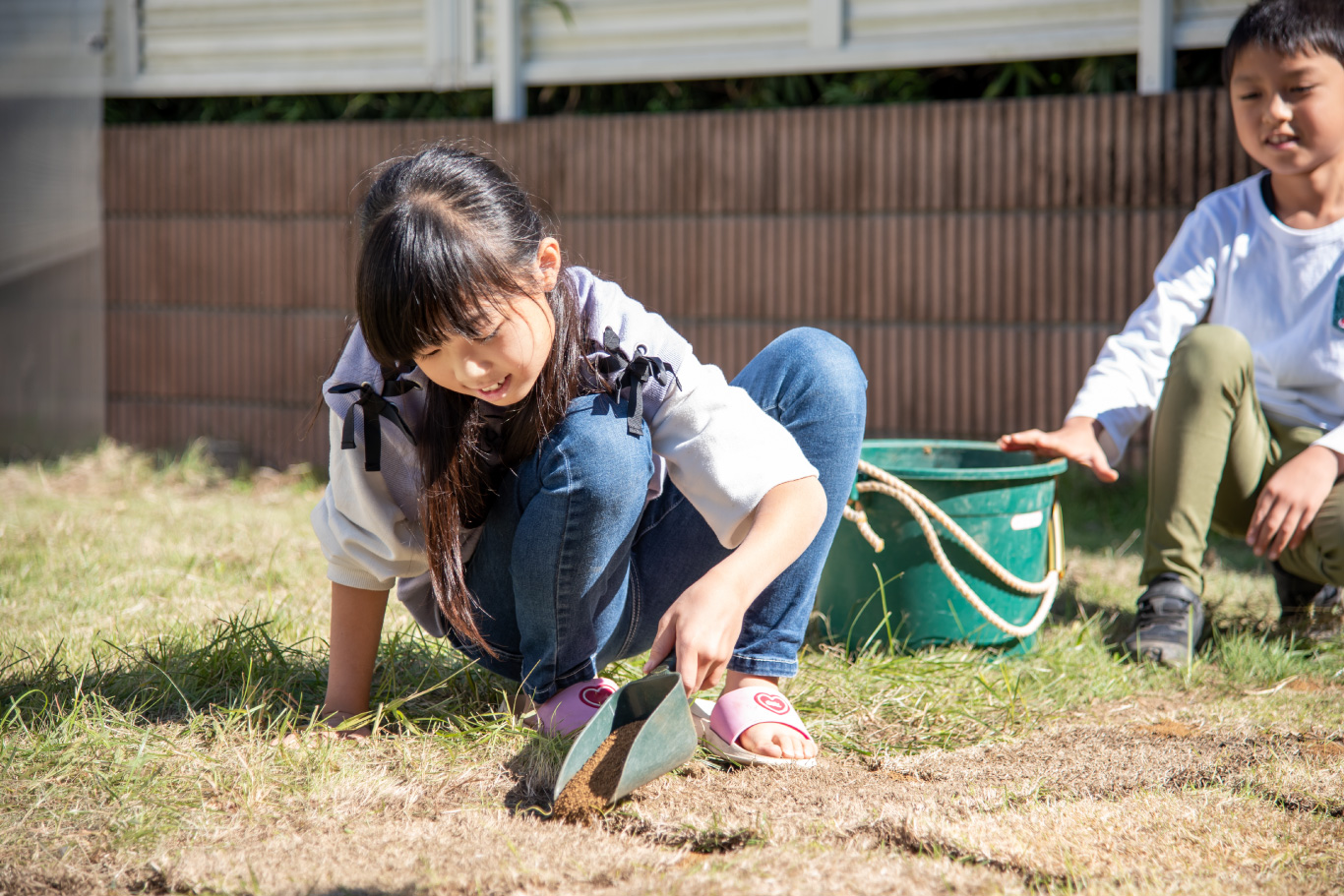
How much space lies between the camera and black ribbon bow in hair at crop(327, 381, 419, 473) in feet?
5.06

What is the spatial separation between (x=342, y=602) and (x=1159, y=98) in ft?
9.65

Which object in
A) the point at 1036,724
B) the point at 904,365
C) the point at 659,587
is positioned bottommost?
the point at 1036,724

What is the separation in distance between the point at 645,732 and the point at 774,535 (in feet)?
0.99

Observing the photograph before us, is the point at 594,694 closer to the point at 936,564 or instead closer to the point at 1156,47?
the point at 936,564

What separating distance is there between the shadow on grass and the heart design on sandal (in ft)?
0.67

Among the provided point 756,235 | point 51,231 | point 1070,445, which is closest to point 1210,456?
point 1070,445

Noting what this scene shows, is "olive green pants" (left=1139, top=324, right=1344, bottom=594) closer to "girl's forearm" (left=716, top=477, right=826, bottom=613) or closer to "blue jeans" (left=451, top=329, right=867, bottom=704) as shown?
"blue jeans" (left=451, top=329, right=867, bottom=704)

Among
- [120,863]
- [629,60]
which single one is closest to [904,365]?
[629,60]

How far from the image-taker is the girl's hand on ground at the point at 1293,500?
2104mm

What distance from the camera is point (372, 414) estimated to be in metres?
1.55

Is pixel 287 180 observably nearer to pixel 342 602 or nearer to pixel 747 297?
pixel 747 297

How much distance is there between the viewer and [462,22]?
14.0ft

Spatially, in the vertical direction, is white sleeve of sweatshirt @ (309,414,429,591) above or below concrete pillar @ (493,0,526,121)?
below

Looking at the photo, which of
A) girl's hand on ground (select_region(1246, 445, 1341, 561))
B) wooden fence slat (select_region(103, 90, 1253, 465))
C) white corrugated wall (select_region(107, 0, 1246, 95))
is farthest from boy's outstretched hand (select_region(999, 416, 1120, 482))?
white corrugated wall (select_region(107, 0, 1246, 95))
